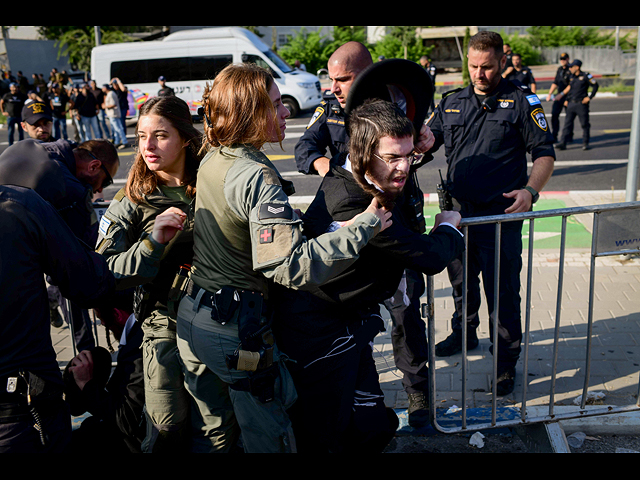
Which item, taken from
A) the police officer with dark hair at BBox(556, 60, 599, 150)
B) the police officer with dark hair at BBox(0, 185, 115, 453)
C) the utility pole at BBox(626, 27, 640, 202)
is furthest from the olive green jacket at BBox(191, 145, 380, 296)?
the police officer with dark hair at BBox(556, 60, 599, 150)

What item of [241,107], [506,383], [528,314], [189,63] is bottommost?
[506,383]

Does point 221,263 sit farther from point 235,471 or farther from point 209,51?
point 209,51

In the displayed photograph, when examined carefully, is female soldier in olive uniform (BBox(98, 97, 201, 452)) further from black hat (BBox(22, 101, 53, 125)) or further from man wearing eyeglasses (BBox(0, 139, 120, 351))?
black hat (BBox(22, 101, 53, 125))

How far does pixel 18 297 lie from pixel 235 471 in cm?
121

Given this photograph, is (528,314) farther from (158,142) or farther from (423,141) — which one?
(158,142)

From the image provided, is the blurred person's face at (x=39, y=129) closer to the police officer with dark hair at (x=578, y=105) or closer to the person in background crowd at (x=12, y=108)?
the police officer with dark hair at (x=578, y=105)

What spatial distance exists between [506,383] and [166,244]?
2420 mm

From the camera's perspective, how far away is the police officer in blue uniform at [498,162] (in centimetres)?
367

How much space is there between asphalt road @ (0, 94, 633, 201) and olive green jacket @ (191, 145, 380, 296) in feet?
15.2

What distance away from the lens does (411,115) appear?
8.55 feet

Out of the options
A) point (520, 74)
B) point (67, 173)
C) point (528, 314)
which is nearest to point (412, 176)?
point (528, 314)

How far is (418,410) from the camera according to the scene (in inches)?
132

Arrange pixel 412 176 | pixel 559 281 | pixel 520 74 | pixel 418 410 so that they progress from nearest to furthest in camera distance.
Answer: pixel 412 176, pixel 559 281, pixel 418 410, pixel 520 74

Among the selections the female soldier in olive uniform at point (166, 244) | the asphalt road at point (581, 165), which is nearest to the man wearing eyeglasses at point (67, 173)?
the female soldier in olive uniform at point (166, 244)
